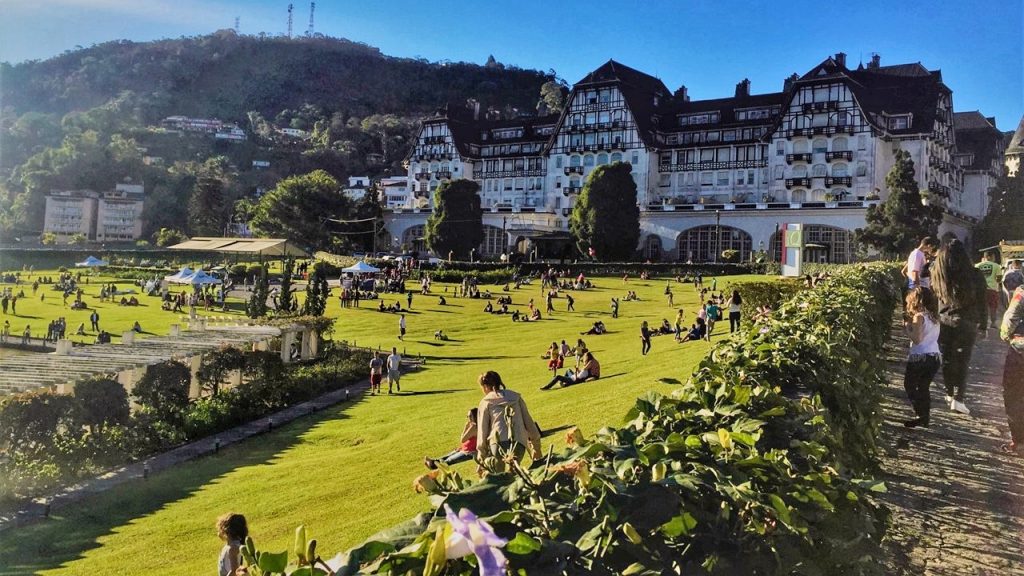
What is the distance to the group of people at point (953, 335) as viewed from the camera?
8.24 m

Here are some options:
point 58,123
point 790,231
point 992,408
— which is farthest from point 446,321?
point 58,123

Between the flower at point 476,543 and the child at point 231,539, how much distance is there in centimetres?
527

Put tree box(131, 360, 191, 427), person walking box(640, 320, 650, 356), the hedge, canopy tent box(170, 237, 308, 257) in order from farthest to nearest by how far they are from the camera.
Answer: canopy tent box(170, 237, 308, 257), person walking box(640, 320, 650, 356), tree box(131, 360, 191, 427), the hedge

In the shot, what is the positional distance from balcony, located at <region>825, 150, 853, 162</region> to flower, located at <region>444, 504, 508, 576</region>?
70.1 metres

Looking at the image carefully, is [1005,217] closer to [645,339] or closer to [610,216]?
[610,216]

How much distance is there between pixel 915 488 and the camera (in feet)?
21.5

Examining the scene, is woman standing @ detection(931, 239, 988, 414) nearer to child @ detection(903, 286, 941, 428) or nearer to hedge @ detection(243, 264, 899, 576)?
child @ detection(903, 286, 941, 428)

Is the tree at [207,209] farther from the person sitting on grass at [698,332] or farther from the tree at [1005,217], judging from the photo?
the person sitting on grass at [698,332]

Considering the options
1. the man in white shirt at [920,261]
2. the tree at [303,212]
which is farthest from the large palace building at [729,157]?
the man in white shirt at [920,261]

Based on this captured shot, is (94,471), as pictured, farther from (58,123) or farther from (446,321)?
(58,123)

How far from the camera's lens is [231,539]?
20.9ft

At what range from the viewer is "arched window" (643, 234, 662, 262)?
6956cm

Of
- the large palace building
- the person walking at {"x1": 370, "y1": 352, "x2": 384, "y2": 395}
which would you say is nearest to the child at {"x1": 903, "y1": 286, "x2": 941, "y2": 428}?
the person walking at {"x1": 370, "y1": 352, "x2": 384, "y2": 395}

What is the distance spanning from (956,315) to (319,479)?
34.7ft
